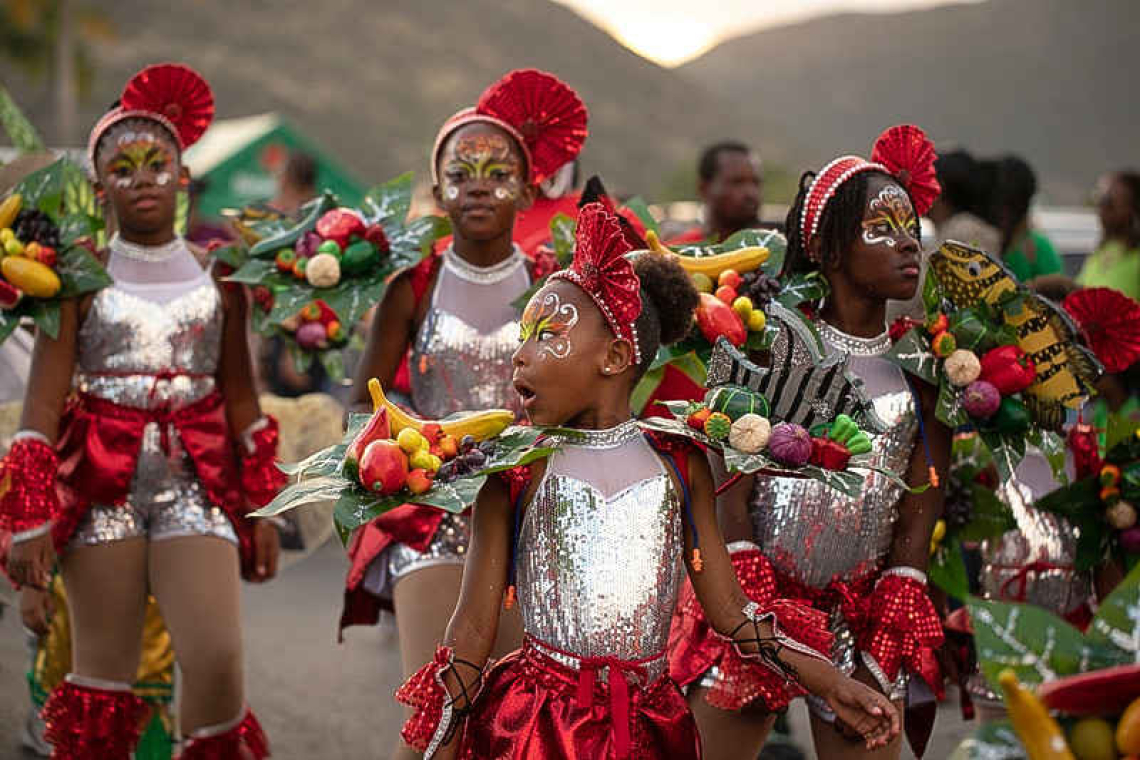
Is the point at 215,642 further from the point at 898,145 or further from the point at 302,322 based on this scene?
the point at 898,145

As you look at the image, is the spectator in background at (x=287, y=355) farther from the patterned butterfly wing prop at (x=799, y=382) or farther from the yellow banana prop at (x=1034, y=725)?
the yellow banana prop at (x=1034, y=725)

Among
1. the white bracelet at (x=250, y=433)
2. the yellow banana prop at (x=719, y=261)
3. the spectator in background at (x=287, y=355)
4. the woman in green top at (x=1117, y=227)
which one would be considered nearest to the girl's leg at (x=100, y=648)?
the white bracelet at (x=250, y=433)

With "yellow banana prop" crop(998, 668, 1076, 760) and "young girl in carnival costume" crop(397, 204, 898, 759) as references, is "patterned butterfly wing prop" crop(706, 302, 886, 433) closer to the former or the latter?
"young girl in carnival costume" crop(397, 204, 898, 759)

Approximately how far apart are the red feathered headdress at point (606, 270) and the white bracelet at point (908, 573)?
1.19 meters

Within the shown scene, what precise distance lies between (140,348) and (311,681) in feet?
9.47

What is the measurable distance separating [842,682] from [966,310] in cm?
144

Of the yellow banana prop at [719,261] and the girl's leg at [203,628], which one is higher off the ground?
the yellow banana prop at [719,261]

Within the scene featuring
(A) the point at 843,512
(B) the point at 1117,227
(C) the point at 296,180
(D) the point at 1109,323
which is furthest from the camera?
(C) the point at 296,180

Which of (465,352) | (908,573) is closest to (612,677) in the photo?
(908,573)

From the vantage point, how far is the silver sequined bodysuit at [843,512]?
12.6 feet

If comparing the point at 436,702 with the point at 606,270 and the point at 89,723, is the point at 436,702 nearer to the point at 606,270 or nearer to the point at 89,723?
the point at 606,270

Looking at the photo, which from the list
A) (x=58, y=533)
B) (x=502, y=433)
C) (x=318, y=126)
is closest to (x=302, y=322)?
(x=58, y=533)

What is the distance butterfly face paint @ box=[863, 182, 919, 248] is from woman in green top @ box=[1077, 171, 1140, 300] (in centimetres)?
465

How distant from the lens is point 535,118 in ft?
15.1
